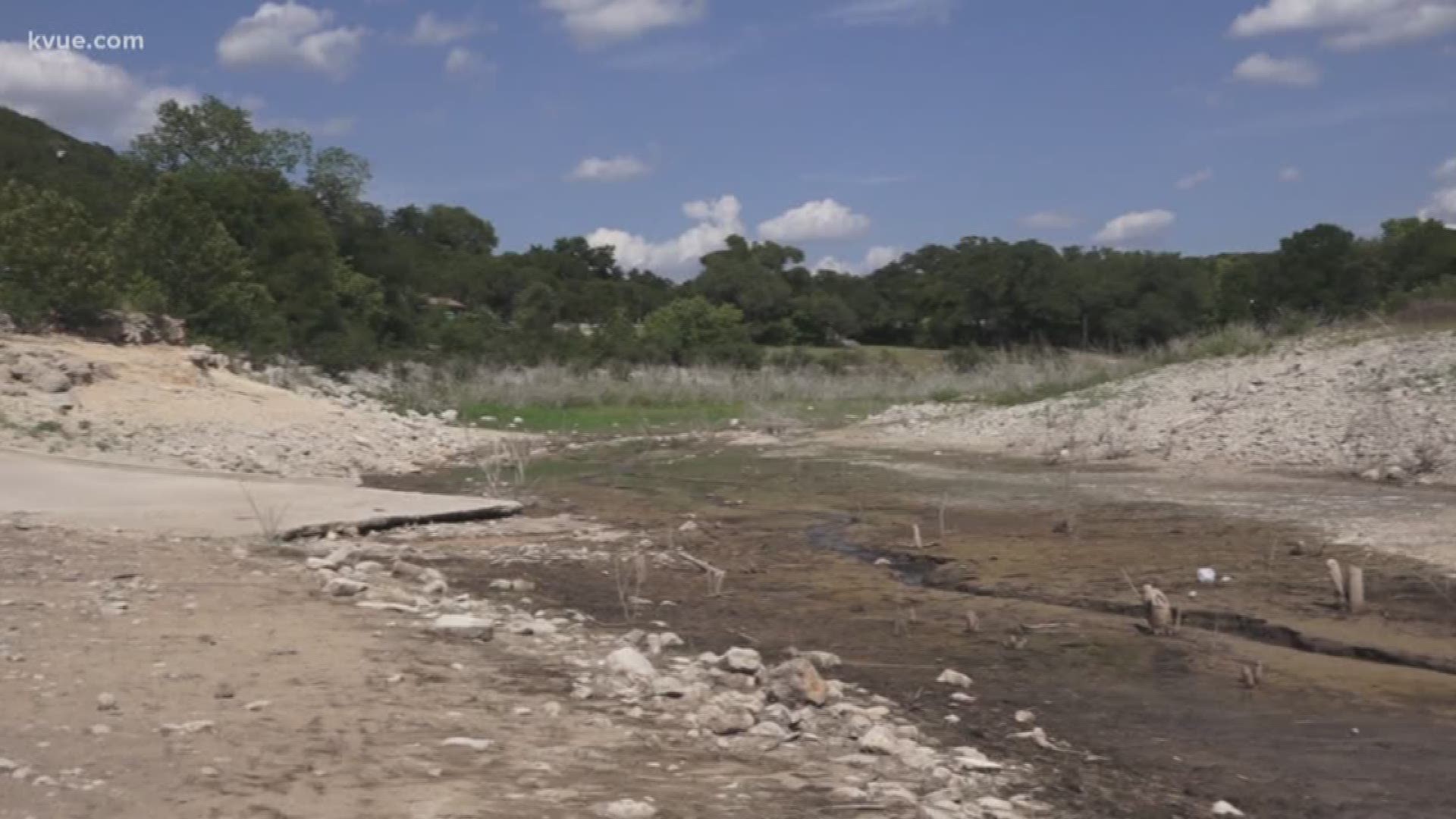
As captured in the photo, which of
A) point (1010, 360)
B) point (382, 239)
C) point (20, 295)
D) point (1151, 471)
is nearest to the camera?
point (1151, 471)

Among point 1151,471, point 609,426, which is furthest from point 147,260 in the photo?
point 1151,471

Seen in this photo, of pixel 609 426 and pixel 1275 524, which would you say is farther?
pixel 609 426

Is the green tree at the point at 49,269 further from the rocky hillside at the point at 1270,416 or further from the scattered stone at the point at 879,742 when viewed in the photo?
the scattered stone at the point at 879,742

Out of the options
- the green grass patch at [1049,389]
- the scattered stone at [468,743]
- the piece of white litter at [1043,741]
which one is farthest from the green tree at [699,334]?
the scattered stone at [468,743]

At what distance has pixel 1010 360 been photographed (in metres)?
37.8

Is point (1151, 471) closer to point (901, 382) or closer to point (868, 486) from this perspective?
point (868, 486)

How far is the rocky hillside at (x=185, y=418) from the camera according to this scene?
18.5 m

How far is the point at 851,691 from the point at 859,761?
4.82 feet

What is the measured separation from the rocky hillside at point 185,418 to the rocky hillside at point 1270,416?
30.8 ft

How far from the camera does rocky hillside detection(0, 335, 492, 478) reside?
18.5m

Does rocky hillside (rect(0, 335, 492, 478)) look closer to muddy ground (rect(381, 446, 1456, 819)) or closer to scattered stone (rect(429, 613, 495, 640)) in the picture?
muddy ground (rect(381, 446, 1456, 819))

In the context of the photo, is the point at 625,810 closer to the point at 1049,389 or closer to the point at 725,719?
the point at 725,719

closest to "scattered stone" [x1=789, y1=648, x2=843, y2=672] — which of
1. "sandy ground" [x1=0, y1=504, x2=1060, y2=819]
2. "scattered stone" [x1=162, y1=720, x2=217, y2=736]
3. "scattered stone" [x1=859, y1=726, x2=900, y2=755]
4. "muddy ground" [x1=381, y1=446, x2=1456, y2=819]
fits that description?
"muddy ground" [x1=381, y1=446, x2=1456, y2=819]

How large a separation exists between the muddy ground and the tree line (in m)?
16.4
